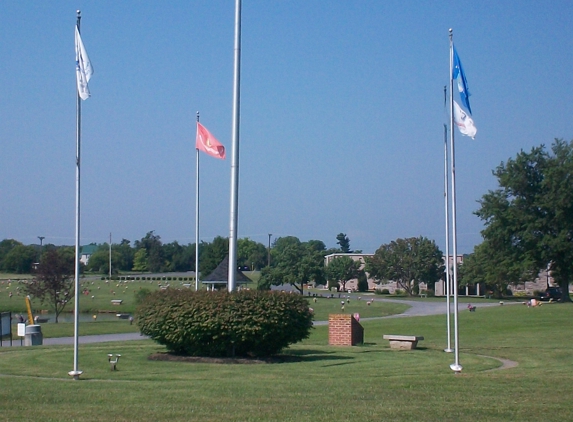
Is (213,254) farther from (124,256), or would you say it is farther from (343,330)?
(124,256)

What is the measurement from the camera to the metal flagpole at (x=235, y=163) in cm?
1931

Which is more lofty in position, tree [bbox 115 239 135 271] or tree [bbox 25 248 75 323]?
tree [bbox 115 239 135 271]

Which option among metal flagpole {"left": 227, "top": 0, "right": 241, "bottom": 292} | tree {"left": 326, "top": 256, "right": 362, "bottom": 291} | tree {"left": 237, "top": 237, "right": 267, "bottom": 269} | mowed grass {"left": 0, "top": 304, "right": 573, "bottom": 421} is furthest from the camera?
tree {"left": 237, "top": 237, "right": 267, "bottom": 269}

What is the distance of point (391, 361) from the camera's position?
18.5 metres

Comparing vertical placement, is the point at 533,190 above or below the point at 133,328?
above

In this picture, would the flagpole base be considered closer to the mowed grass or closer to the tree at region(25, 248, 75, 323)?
the mowed grass

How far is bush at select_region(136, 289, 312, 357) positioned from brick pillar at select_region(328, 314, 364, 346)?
535 centimetres

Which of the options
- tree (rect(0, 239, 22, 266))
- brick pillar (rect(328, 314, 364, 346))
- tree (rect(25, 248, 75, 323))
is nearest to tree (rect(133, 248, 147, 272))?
tree (rect(0, 239, 22, 266))

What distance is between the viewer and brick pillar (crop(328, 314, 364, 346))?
24.2 meters

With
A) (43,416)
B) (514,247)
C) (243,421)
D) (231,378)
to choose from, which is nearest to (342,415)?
(243,421)

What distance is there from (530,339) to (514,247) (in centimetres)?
4520

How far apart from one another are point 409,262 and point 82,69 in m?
83.6

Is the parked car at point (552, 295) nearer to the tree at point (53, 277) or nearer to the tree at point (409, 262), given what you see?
the tree at point (409, 262)

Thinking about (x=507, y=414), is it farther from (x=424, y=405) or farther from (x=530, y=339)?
(x=530, y=339)
